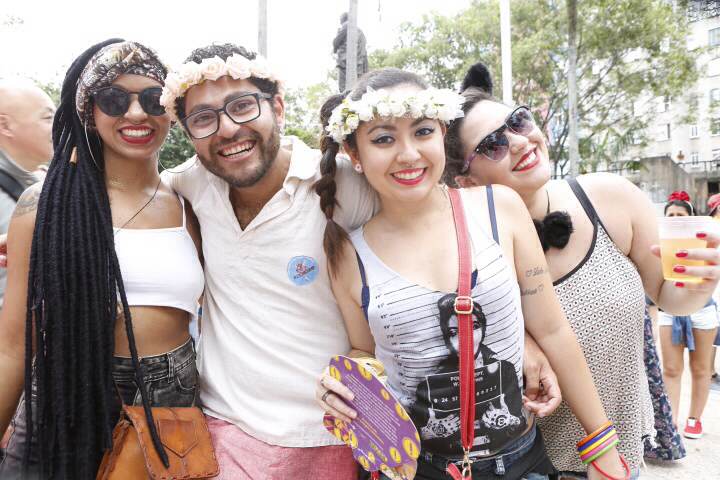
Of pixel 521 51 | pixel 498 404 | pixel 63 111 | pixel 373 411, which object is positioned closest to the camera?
pixel 373 411

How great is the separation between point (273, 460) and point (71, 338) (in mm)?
924

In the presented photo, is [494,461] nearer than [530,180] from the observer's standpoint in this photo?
Yes

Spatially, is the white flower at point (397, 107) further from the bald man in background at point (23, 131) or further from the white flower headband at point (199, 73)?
the bald man in background at point (23, 131)

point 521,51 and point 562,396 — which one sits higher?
point 521,51

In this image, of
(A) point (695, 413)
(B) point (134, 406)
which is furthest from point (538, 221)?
(A) point (695, 413)

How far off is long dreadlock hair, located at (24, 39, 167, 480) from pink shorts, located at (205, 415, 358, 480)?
0.29 metres

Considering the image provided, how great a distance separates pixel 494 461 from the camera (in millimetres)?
1807

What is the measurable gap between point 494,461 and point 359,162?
121 centimetres

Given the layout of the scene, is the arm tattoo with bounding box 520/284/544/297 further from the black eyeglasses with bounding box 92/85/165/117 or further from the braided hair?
the black eyeglasses with bounding box 92/85/165/117

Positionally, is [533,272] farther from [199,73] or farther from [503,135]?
[199,73]

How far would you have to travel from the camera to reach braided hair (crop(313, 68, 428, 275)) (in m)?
2.03

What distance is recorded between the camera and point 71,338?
2.01 meters

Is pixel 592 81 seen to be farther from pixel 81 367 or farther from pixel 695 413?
pixel 81 367

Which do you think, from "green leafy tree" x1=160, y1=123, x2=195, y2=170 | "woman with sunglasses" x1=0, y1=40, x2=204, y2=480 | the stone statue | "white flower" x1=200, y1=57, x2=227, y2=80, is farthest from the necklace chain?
"green leafy tree" x1=160, y1=123, x2=195, y2=170
